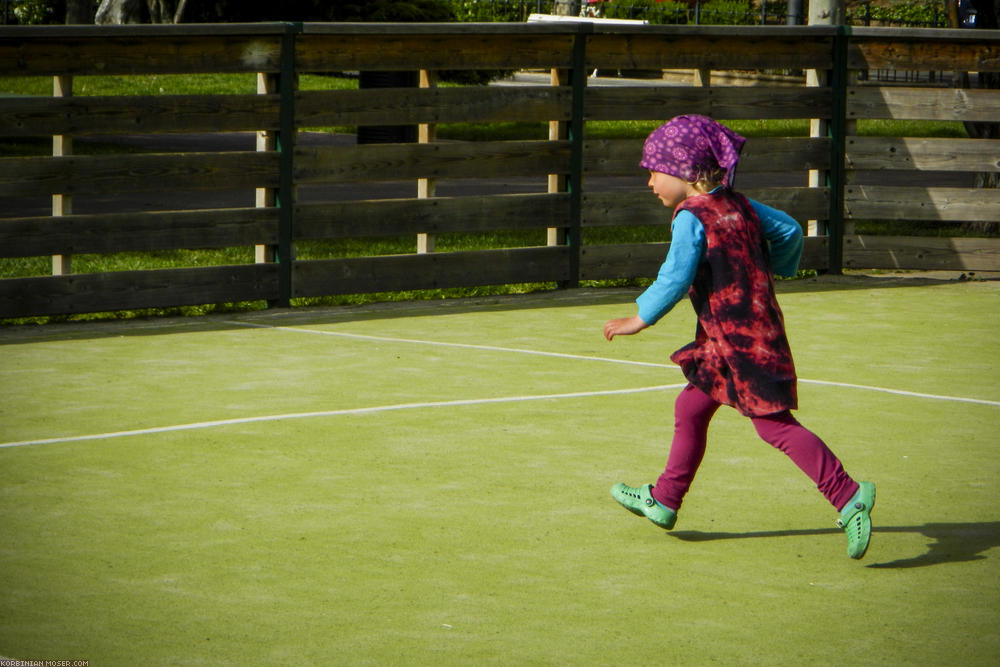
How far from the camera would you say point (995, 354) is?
9562 millimetres

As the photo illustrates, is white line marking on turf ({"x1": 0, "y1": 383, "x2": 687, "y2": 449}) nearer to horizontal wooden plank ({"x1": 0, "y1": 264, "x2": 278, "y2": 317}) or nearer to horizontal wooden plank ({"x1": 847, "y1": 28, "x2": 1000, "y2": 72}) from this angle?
horizontal wooden plank ({"x1": 0, "y1": 264, "x2": 278, "y2": 317})

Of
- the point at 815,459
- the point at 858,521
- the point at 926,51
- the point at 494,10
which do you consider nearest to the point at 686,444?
the point at 815,459

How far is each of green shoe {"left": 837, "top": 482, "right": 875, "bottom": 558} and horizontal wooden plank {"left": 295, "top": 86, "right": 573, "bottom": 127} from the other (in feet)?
21.3

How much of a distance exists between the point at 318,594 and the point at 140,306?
591cm

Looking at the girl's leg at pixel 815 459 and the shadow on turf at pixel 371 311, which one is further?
the shadow on turf at pixel 371 311

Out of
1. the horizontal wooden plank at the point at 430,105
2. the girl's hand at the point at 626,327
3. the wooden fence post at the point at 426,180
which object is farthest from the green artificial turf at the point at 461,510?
the horizontal wooden plank at the point at 430,105

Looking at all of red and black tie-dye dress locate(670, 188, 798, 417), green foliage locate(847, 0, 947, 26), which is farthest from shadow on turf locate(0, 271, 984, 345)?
green foliage locate(847, 0, 947, 26)

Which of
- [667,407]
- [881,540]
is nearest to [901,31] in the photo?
[667,407]

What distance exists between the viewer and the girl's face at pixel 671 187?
538cm

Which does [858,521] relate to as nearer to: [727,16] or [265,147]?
[265,147]

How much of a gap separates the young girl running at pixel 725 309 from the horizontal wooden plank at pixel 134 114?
5.66m

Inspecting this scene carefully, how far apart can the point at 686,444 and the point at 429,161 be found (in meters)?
6.33

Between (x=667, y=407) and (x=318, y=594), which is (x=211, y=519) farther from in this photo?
(x=667, y=407)

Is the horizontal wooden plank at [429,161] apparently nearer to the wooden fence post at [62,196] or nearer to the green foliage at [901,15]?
the wooden fence post at [62,196]
